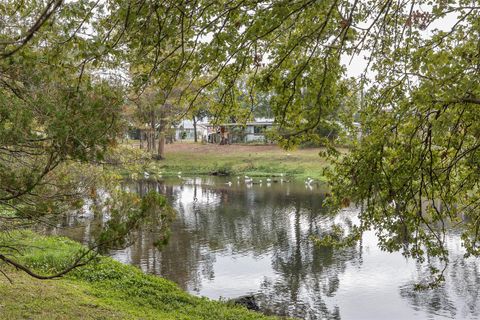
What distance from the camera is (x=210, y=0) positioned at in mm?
6242

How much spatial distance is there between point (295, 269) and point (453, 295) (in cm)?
497

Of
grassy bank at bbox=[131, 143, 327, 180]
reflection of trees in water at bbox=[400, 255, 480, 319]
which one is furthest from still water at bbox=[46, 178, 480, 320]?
grassy bank at bbox=[131, 143, 327, 180]

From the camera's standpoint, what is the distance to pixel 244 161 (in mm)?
53094

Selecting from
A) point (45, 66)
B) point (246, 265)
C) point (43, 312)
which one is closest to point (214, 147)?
point (246, 265)

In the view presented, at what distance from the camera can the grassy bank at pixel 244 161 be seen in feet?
161

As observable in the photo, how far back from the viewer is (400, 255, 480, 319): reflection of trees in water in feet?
44.6

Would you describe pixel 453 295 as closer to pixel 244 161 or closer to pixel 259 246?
pixel 259 246

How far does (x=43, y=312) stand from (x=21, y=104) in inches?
220

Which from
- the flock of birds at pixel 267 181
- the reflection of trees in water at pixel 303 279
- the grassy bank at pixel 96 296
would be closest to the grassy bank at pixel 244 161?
the flock of birds at pixel 267 181

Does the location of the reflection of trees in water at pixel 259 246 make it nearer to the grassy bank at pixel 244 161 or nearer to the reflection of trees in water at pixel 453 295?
the reflection of trees in water at pixel 453 295

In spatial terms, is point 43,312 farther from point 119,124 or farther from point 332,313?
point 332,313

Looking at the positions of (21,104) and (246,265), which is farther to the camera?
(246,265)

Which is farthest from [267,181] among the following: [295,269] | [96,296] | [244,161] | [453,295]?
[96,296]

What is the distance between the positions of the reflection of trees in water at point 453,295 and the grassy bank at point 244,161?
26930mm
